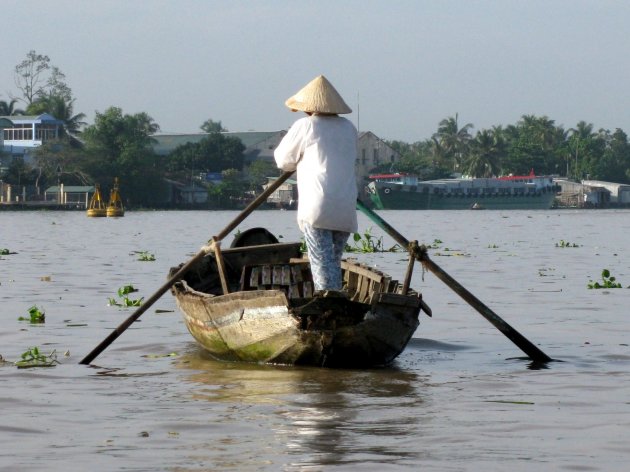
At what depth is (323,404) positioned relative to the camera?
717 cm

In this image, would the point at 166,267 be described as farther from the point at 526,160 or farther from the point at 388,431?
the point at 526,160

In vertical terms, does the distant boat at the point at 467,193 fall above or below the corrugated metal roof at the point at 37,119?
below

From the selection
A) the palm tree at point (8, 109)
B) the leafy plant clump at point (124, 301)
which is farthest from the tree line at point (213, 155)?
the leafy plant clump at point (124, 301)

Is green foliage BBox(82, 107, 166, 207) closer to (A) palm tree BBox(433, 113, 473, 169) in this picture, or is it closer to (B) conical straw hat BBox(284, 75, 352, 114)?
(A) palm tree BBox(433, 113, 473, 169)

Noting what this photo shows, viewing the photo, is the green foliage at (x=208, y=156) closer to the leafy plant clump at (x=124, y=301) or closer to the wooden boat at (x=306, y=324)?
the leafy plant clump at (x=124, y=301)

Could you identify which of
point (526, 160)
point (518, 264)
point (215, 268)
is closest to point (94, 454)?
point (215, 268)

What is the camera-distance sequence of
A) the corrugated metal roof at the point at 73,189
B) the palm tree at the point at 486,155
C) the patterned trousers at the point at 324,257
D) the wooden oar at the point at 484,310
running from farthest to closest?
the palm tree at the point at 486,155 → the corrugated metal roof at the point at 73,189 → the wooden oar at the point at 484,310 → the patterned trousers at the point at 324,257

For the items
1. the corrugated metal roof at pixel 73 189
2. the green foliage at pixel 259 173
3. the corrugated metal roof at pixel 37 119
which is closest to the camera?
the corrugated metal roof at pixel 73 189

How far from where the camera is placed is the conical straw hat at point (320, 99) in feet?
27.5

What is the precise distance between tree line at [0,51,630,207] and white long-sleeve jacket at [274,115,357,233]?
6908 cm

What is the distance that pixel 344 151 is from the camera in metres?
8.41

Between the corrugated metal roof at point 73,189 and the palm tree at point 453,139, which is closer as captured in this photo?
the corrugated metal roof at point 73,189

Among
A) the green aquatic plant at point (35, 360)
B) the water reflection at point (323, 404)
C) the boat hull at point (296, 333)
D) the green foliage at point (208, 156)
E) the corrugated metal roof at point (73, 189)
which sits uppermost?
the green foliage at point (208, 156)

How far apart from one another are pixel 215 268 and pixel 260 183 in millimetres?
75389
